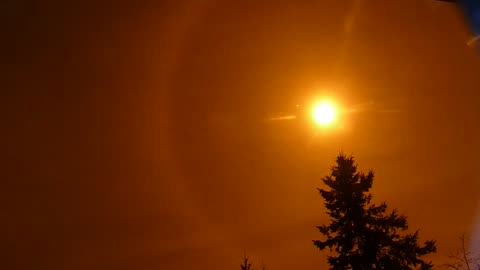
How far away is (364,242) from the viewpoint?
17.7 meters

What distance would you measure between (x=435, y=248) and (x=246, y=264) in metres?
11.4

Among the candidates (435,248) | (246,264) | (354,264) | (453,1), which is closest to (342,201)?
(354,264)

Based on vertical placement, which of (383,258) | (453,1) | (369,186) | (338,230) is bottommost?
(453,1)

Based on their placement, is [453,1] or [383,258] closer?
[453,1]

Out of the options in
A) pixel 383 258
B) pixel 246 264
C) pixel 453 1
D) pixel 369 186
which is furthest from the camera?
pixel 246 264

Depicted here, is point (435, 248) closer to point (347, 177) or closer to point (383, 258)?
point (383, 258)

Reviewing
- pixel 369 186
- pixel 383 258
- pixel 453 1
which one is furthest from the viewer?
pixel 369 186

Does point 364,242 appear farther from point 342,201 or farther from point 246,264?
point 246,264

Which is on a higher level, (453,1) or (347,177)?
(347,177)

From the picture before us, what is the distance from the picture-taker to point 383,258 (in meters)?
17.4

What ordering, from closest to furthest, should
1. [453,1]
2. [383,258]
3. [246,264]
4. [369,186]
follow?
[453,1] < [383,258] < [369,186] < [246,264]

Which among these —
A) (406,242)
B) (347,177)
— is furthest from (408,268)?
(347,177)

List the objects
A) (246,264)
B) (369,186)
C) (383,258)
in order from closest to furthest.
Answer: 1. (383,258)
2. (369,186)
3. (246,264)

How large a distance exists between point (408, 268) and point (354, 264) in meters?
1.96
